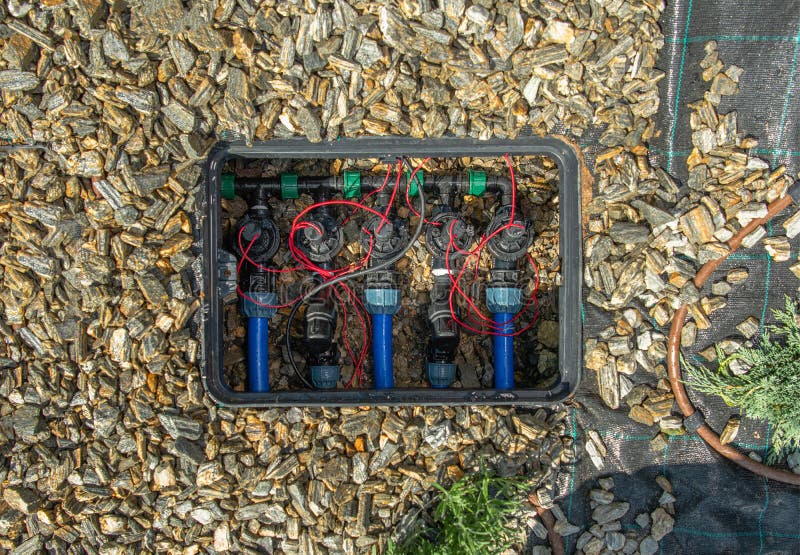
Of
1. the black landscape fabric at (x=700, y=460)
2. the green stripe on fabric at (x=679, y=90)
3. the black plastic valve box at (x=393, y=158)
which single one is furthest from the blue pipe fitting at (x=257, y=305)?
the green stripe on fabric at (x=679, y=90)

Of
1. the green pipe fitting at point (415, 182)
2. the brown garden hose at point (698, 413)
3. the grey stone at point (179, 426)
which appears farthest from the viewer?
the green pipe fitting at point (415, 182)

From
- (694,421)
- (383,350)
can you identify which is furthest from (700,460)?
(383,350)

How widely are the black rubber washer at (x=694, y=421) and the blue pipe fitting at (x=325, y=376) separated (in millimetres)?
1408

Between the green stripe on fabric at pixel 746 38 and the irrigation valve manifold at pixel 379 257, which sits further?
the irrigation valve manifold at pixel 379 257

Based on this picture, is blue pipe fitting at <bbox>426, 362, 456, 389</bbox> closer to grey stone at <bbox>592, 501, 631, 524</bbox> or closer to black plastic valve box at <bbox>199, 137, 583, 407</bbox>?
black plastic valve box at <bbox>199, 137, 583, 407</bbox>

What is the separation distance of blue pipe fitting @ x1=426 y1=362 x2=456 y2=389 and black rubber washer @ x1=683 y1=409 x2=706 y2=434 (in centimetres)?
93

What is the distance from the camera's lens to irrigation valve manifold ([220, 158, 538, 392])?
8.10 feet

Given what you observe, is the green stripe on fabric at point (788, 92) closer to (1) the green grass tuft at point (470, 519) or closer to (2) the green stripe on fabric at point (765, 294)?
(2) the green stripe on fabric at point (765, 294)

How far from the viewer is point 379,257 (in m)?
2.53

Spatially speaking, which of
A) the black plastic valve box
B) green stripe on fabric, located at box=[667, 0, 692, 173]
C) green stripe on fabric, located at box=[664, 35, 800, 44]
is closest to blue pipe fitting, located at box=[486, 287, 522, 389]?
the black plastic valve box

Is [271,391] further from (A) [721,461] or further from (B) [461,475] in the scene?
(A) [721,461]

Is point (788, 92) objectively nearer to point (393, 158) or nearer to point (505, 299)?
point (505, 299)

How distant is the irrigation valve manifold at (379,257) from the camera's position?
2.47 metres

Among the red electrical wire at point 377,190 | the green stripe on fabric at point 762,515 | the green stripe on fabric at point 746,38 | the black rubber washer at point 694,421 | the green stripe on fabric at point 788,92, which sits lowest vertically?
the green stripe on fabric at point 762,515
